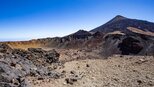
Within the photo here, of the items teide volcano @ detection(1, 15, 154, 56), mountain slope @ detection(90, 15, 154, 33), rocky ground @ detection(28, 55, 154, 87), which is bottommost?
rocky ground @ detection(28, 55, 154, 87)

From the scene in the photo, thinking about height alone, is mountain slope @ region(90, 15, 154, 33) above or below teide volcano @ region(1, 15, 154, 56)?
above

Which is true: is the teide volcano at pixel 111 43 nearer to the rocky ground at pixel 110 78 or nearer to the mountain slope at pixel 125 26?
the rocky ground at pixel 110 78

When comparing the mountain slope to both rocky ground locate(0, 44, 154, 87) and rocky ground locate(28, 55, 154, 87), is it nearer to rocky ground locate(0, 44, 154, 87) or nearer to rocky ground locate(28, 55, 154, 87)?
rocky ground locate(28, 55, 154, 87)

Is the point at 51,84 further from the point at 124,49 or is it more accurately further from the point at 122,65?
the point at 124,49

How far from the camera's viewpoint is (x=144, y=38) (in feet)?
123

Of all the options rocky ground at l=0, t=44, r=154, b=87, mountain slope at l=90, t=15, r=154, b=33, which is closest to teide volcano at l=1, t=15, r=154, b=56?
rocky ground at l=0, t=44, r=154, b=87

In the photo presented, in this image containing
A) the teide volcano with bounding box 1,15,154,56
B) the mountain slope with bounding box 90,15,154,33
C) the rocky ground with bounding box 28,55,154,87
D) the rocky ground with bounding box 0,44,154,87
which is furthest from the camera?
the mountain slope with bounding box 90,15,154,33

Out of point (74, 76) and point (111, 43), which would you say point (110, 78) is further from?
point (111, 43)

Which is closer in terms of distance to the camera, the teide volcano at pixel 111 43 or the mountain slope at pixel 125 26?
the teide volcano at pixel 111 43

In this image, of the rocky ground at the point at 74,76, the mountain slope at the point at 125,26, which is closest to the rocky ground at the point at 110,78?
the rocky ground at the point at 74,76

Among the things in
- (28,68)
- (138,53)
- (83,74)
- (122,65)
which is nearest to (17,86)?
(28,68)

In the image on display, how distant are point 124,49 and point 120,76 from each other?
17682 mm

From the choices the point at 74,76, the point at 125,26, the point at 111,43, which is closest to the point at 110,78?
the point at 74,76

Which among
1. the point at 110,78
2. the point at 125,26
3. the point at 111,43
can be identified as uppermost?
the point at 125,26
